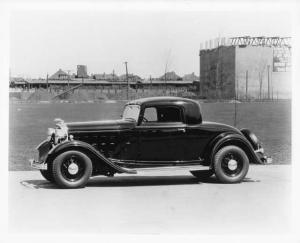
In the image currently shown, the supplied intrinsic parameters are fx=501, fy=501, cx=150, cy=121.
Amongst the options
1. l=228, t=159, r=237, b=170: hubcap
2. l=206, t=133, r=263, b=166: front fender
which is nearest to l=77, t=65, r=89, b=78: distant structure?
l=206, t=133, r=263, b=166: front fender

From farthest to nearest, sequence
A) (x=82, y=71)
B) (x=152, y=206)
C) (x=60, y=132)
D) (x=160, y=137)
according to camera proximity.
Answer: (x=82, y=71) → (x=160, y=137) → (x=60, y=132) → (x=152, y=206)

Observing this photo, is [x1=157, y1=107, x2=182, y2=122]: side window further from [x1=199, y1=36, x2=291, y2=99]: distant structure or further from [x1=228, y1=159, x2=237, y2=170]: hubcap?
[x1=199, y1=36, x2=291, y2=99]: distant structure

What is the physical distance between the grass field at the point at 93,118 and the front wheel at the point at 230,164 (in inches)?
46.5

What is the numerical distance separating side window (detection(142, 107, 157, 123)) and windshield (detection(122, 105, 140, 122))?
14 centimetres

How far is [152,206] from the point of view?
6957 millimetres

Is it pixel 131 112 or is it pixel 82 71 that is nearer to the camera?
pixel 131 112

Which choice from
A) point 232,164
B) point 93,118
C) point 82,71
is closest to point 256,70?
point 93,118

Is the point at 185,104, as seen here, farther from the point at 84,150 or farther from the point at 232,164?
the point at 84,150

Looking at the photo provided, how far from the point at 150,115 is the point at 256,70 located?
35.1 ft

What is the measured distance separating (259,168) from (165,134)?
3034mm

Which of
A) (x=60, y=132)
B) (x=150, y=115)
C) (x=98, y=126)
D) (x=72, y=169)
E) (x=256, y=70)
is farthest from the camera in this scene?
(x=256, y=70)

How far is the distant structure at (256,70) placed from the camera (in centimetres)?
991

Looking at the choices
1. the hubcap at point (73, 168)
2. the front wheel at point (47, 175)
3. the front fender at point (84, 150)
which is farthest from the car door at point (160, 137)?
the front wheel at point (47, 175)

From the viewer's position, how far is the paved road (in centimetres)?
616
